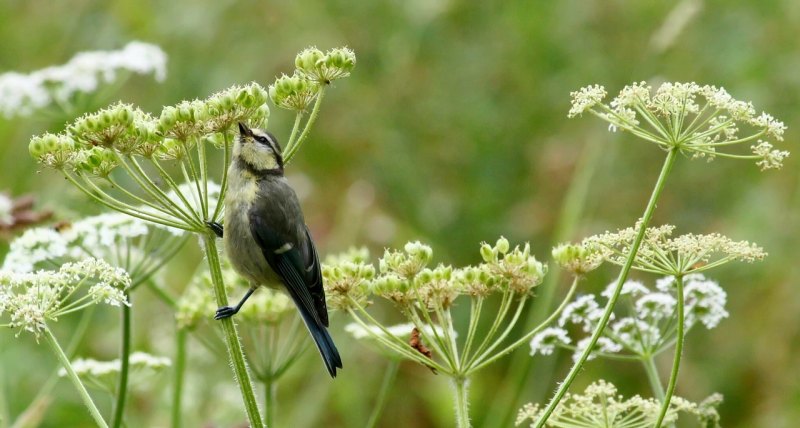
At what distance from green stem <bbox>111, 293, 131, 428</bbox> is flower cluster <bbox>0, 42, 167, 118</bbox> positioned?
1.80 metres

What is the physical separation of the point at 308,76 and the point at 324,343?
85 cm

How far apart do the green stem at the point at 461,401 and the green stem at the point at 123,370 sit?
3.31ft

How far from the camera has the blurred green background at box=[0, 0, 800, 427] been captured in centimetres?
Result: 640

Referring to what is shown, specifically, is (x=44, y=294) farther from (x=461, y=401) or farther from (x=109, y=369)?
(x=461, y=401)

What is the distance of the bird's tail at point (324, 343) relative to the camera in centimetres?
331

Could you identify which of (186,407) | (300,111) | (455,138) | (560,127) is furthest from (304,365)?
(300,111)

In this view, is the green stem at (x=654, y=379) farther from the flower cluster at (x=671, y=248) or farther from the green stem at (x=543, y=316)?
the green stem at (x=543, y=316)

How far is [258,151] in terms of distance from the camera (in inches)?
155

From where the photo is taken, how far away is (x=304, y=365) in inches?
247

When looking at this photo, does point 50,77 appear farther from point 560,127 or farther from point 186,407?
point 560,127

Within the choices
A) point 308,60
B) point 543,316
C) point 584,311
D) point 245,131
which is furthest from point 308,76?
point 543,316

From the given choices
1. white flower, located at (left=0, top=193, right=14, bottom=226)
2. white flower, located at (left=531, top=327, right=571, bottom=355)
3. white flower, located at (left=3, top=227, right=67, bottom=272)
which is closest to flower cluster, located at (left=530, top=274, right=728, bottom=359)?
white flower, located at (left=531, top=327, right=571, bottom=355)

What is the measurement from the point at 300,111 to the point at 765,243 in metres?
3.94

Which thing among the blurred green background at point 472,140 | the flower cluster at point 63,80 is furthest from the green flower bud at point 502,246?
the blurred green background at point 472,140
